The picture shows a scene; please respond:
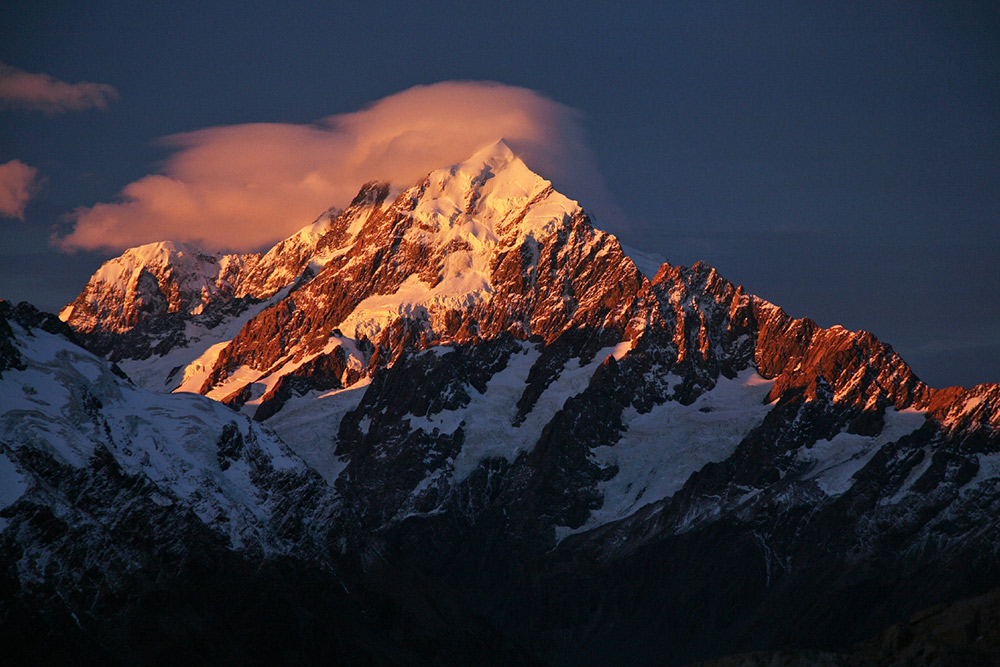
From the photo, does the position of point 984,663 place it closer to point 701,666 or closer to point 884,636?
point 884,636

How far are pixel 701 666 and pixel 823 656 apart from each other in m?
8.53

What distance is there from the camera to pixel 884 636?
3393 inches

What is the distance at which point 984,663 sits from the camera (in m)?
79.9

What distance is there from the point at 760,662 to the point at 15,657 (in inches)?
5343

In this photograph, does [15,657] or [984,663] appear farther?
[15,657]

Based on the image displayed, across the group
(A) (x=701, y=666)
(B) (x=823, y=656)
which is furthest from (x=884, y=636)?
(A) (x=701, y=666)

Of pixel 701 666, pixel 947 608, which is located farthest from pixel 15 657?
pixel 947 608

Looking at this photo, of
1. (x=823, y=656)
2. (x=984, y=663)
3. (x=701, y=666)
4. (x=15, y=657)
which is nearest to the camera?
Result: (x=984, y=663)

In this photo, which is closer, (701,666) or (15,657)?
(701,666)

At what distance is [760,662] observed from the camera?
87.1m

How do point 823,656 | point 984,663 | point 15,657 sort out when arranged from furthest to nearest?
point 15,657 → point 823,656 → point 984,663

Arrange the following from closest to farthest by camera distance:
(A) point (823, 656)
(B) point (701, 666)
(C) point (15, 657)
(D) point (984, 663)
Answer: (D) point (984, 663)
(A) point (823, 656)
(B) point (701, 666)
(C) point (15, 657)

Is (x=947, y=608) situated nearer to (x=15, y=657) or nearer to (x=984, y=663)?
(x=984, y=663)

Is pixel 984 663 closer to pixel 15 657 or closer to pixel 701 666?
pixel 701 666
